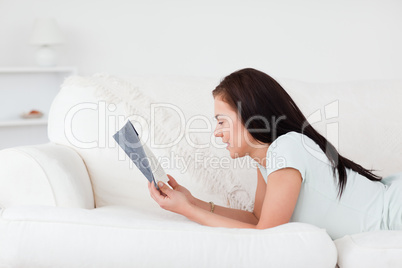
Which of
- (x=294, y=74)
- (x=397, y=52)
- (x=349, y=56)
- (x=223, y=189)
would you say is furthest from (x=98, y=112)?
(x=397, y=52)

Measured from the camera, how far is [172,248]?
3.32 feet

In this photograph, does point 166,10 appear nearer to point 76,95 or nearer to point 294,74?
point 294,74

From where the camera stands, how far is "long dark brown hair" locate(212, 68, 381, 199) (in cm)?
130

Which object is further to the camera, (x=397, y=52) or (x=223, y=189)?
(x=397, y=52)

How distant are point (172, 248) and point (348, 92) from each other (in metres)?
1.07

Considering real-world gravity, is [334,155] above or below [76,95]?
below

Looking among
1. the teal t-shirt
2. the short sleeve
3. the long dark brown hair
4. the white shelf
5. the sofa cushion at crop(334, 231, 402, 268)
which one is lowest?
the sofa cushion at crop(334, 231, 402, 268)

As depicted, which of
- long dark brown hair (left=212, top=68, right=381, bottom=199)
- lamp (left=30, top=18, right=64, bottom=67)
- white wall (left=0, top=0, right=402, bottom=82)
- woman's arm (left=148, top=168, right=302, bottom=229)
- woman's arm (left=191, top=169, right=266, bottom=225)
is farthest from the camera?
white wall (left=0, top=0, right=402, bottom=82)

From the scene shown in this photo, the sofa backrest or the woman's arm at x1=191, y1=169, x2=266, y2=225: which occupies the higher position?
the sofa backrest

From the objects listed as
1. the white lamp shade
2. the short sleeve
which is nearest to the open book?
the short sleeve

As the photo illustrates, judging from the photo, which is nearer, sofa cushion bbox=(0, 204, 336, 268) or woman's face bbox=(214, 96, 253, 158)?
sofa cushion bbox=(0, 204, 336, 268)

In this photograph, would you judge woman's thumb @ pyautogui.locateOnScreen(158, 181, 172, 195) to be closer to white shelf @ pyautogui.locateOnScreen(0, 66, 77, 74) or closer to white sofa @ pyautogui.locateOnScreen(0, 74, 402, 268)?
white sofa @ pyautogui.locateOnScreen(0, 74, 402, 268)

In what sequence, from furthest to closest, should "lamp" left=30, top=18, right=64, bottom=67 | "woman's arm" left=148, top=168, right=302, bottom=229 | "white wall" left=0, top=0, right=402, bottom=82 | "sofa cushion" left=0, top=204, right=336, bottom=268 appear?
"white wall" left=0, top=0, right=402, bottom=82 → "lamp" left=30, top=18, right=64, bottom=67 → "woman's arm" left=148, top=168, right=302, bottom=229 → "sofa cushion" left=0, top=204, right=336, bottom=268

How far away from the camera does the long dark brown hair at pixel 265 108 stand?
130cm
